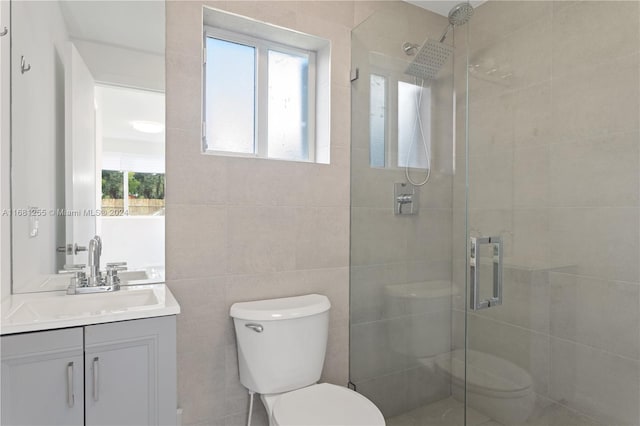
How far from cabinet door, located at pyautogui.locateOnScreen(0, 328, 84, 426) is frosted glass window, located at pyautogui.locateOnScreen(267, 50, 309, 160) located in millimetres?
1262

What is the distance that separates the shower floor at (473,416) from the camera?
155 cm

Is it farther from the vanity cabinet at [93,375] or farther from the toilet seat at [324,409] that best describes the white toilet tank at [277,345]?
the vanity cabinet at [93,375]

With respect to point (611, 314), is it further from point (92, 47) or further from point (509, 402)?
point (92, 47)

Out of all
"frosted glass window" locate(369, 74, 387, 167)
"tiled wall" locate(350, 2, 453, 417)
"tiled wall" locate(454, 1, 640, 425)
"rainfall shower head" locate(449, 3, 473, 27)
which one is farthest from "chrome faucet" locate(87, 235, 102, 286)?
"rainfall shower head" locate(449, 3, 473, 27)

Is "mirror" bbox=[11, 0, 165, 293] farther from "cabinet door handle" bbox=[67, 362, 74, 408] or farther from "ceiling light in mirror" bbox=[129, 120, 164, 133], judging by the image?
"cabinet door handle" bbox=[67, 362, 74, 408]

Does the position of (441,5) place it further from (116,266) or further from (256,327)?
(116,266)

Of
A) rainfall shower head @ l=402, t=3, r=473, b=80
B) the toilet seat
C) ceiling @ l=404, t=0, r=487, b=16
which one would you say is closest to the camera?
→ the toilet seat

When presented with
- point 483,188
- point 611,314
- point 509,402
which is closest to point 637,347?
point 611,314

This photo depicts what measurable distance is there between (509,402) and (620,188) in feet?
3.27

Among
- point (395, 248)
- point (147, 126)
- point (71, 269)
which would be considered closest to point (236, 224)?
point (147, 126)

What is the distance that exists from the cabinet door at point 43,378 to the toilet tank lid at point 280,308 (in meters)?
0.61

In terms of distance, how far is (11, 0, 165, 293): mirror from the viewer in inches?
53.3

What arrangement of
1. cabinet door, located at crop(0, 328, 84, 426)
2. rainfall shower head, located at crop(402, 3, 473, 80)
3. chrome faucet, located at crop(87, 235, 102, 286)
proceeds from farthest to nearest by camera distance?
rainfall shower head, located at crop(402, 3, 473, 80) → chrome faucet, located at crop(87, 235, 102, 286) → cabinet door, located at crop(0, 328, 84, 426)

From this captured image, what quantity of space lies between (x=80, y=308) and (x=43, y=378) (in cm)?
33
